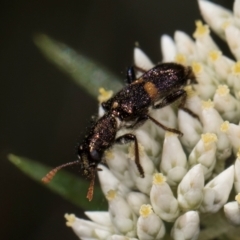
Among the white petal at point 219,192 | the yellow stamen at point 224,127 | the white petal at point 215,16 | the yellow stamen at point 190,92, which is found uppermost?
the white petal at point 215,16

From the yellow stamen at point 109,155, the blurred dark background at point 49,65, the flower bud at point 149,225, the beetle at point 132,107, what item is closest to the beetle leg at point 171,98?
the beetle at point 132,107

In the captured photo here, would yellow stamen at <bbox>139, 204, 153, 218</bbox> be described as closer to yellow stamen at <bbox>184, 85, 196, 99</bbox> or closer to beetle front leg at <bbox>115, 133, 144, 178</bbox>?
beetle front leg at <bbox>115, 133, 144, 178</bbox>

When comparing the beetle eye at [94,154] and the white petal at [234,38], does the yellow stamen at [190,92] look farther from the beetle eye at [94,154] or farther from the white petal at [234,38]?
the beetle eye at [94,154]

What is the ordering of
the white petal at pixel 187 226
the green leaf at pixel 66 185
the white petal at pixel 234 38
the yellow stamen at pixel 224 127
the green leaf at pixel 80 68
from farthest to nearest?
the green leaf at pixel 80 68
the green leaf at pixel 66 185
the white petal at pixel 234 38
the yellow stamen at pixel 224 127
the white petal at pixel 187 226

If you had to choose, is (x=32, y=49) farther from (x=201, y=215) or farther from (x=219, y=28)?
(x=201, y=215)

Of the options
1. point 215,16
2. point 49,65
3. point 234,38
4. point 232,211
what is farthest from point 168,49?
point 49,65

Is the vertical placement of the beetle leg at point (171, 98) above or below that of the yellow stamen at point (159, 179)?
above

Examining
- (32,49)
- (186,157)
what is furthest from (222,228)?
(32,49)
